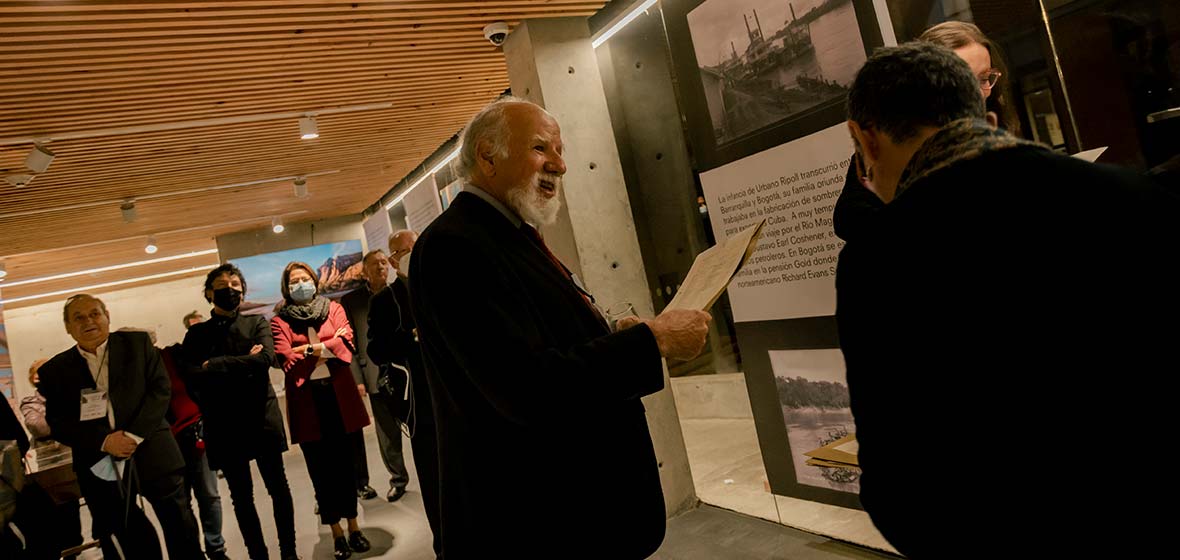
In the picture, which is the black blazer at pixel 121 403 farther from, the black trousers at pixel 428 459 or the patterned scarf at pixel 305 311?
the black trousers at pixel 428 459

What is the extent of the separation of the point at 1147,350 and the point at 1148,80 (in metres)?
1.75

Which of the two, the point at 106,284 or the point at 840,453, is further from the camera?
the point at 106,284

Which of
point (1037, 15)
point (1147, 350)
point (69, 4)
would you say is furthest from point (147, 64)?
point (1147, 350)

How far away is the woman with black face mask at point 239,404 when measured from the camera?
12.3 feet

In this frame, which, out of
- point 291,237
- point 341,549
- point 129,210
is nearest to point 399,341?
point 341,549

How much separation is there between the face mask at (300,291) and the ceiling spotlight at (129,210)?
149 inches

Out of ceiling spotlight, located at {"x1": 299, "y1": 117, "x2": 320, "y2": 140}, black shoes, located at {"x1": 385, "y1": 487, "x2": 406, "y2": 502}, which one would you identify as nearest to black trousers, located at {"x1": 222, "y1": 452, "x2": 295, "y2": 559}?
black shoes, located at {"x1": 385, "y1": 487, "x2": 406, "y2": 502}

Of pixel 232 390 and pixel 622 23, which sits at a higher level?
pixel 622 23

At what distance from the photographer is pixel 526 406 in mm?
1291

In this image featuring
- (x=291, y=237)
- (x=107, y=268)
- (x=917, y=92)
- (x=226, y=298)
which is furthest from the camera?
(x=107, y=268)

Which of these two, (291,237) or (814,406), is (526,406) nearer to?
(814,406)

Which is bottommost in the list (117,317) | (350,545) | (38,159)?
(350,545)

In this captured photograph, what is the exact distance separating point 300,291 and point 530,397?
3.35 m

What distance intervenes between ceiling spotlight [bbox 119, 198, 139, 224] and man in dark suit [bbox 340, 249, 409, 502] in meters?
2.61
